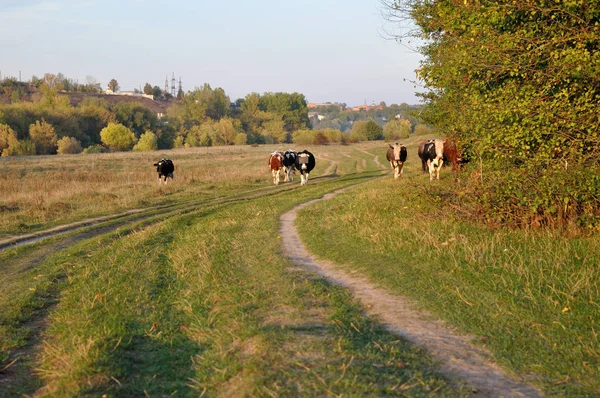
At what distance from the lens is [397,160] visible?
27.1 meters

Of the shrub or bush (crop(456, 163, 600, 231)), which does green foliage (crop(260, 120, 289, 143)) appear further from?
bush (crop(456, 163, 600, 231))

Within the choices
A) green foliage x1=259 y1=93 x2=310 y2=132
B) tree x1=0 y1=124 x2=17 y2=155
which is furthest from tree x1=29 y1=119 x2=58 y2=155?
green foliage x1=259 y1=93 x2=310 y2=132

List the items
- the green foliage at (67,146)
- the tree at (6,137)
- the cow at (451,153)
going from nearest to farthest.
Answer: the cow at (451,153)
the tree at (6,137)
the green foliage at (67,146)

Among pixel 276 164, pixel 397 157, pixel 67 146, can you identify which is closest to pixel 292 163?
pixel 276 164

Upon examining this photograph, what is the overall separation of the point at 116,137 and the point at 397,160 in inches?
2830

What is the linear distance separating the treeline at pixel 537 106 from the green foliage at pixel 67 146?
75.0 m

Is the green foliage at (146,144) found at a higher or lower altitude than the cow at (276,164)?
lower

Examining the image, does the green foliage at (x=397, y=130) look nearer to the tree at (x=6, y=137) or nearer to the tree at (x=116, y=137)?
the tree at (x=116, y=137)

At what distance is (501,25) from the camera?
10.4 meters

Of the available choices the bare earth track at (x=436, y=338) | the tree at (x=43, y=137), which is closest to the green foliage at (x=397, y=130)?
the tree at (x=43, y=137)

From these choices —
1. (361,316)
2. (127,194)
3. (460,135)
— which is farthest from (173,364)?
(127,194)

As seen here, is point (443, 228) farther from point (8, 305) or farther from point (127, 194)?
point (127, 194)

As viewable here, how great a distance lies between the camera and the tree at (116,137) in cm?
9075

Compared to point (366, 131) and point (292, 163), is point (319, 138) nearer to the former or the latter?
point (366, 131)
